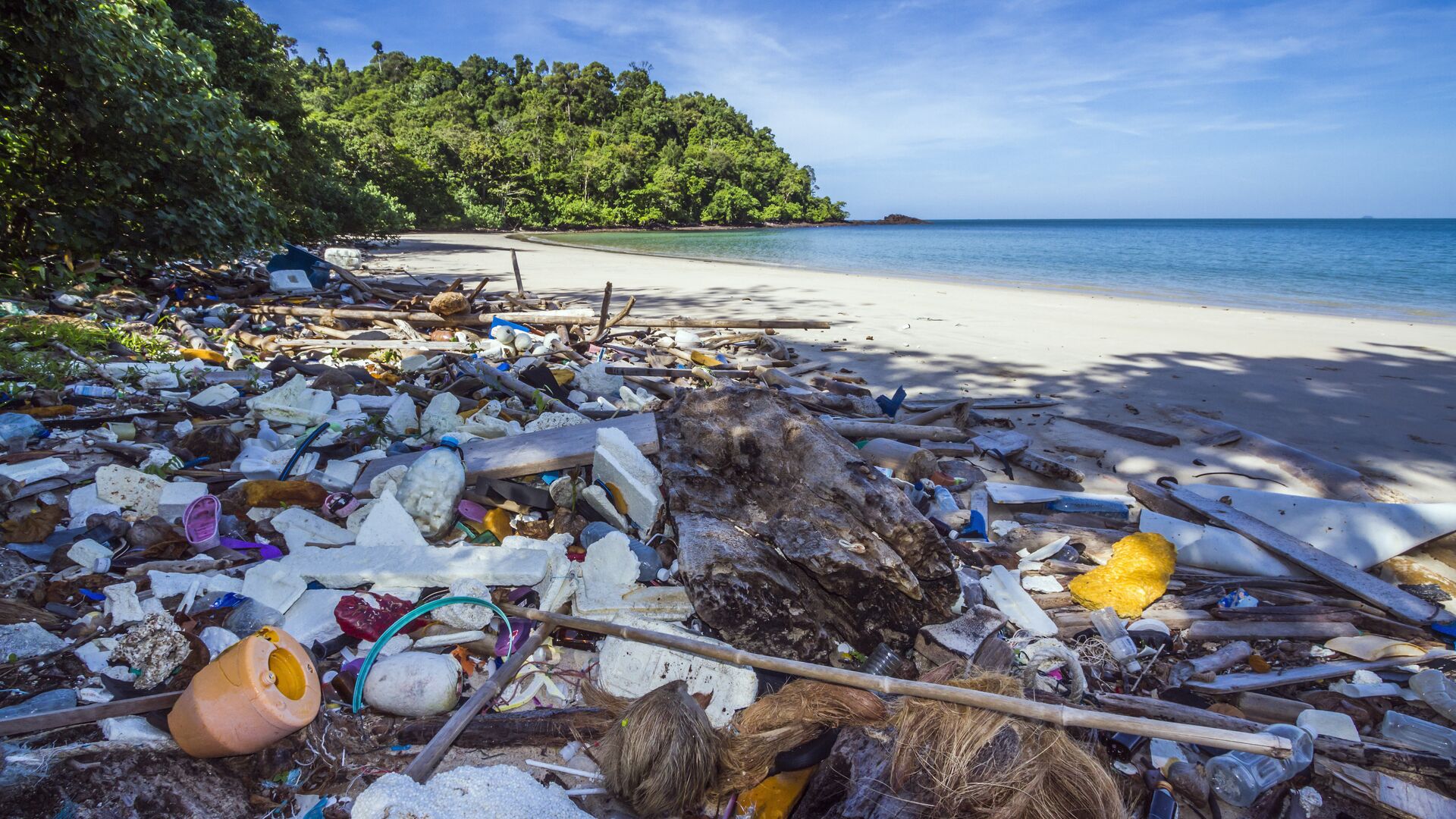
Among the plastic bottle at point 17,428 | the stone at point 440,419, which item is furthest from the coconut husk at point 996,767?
the plastic bottle at point 17,428

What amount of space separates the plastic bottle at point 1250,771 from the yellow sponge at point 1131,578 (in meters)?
0.96

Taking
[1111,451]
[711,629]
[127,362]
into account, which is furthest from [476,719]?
[127,362]

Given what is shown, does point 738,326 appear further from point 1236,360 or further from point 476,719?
point 476,719

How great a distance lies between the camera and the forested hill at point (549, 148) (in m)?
48.6

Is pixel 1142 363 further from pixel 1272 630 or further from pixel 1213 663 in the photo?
pixel 1213 663

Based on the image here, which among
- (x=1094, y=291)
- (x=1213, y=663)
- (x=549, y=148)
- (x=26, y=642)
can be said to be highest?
(x=549, y=148)

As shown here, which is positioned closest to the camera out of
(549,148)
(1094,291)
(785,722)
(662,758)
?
(662,758)

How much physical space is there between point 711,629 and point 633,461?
1.18 meters

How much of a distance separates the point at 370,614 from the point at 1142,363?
30.0 ft

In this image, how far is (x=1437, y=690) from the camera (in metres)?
2.52

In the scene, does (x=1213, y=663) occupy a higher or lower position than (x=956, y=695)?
lower

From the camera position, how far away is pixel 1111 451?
5445mm

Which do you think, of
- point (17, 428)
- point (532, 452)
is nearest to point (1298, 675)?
point (532, 452)

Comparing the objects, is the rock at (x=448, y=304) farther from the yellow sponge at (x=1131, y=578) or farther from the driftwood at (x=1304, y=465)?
the driftwood at (x=1304, y=465)
